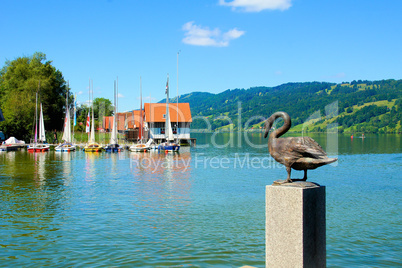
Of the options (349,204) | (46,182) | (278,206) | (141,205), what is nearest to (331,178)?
(349,204)

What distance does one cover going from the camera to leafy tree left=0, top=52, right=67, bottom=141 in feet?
269

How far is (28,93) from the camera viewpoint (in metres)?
85.3

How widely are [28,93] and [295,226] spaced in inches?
3479

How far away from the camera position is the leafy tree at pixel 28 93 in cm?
8206

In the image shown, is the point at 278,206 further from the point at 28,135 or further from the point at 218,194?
the point at 28,135

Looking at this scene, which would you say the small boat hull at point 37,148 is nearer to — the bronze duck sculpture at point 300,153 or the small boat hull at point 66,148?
the small boat hull at point 66,148

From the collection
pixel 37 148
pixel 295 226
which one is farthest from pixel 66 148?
pixel 295 226

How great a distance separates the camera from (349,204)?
67.9ft

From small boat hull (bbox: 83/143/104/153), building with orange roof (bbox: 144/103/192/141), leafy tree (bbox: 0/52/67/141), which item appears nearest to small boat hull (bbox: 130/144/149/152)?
small boat hull (bbox: 83/143/104/153)

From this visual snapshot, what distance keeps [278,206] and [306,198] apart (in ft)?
1.73

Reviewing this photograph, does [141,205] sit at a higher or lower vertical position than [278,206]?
lower

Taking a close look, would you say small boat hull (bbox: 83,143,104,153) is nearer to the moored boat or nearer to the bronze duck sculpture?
the moored boat

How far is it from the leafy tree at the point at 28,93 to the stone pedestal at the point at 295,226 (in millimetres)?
80797

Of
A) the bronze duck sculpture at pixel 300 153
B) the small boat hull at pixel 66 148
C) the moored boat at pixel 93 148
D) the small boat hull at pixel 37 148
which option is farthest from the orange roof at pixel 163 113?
the bronze duck sculpture at pixel 300 153
